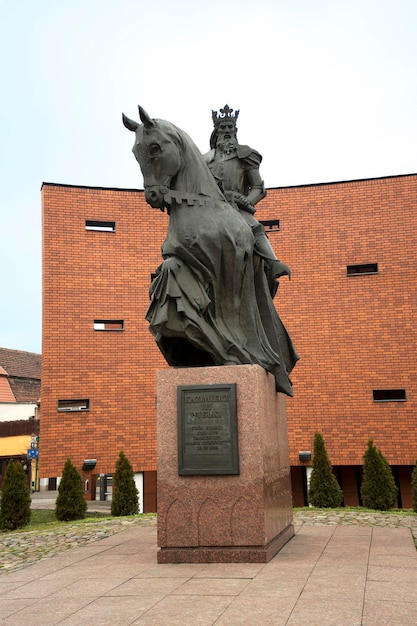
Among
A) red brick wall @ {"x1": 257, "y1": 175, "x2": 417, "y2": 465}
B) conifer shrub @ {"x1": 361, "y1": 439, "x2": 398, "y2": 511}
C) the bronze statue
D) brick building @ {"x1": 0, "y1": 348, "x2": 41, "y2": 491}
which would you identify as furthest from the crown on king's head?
brick building @ {"x1": 0, "y1": 348, "x2": 41, "y2": 491}

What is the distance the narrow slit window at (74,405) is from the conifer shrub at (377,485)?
7988 millimetres

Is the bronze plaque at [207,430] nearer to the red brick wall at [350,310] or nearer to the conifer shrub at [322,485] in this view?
the conifer shrub at [322,485]

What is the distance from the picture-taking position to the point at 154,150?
5461 mm

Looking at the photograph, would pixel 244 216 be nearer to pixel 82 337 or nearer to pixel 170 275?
→ pixel 170 275

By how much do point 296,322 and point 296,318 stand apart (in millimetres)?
116

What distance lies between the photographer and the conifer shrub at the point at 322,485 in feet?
43.7

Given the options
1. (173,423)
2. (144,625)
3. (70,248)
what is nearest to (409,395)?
(70,248)

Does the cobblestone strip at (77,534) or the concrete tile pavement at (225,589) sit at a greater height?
the concrete tile pavement at (225,589)

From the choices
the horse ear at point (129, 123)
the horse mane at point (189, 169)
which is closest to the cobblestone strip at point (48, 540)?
the horse mane at point (189, 169)

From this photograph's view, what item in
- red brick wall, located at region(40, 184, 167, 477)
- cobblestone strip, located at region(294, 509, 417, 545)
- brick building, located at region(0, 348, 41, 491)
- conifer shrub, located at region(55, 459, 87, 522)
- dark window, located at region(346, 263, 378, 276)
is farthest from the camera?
brick building, located at region(0, 348, 41, 491)

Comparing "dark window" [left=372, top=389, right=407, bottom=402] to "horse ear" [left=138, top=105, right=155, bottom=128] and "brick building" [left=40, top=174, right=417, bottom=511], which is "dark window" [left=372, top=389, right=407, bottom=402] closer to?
"brick building" [left=40, top=174, right=417, bottom=511]

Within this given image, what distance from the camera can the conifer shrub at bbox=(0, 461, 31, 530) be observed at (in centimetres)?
1265

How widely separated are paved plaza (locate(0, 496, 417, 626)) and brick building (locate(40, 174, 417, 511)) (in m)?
11.1

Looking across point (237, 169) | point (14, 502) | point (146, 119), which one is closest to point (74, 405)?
point (14, 502)
